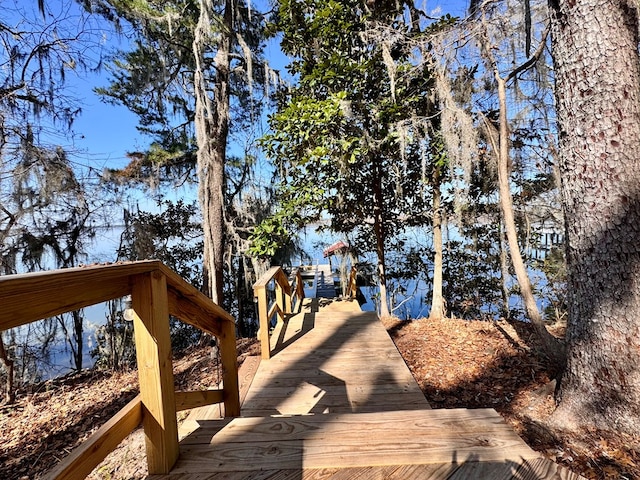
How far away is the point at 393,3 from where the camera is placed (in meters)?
4.89

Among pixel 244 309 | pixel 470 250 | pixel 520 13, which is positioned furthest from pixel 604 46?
pixel 244 309

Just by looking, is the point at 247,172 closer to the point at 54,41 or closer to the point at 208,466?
the point at 54,41

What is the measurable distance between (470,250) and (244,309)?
20.7ft

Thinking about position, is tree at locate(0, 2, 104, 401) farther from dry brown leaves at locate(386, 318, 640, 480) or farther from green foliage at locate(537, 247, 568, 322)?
green foliage at locate(537, 247, 568, 322)

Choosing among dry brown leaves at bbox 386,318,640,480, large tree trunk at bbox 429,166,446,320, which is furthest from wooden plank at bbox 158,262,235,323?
large tree trunk at bbox 429,166,446,320

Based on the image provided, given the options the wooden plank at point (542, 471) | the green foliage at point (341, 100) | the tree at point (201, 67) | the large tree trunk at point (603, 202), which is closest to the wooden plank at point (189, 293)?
the wooden plank at point (542, 471)

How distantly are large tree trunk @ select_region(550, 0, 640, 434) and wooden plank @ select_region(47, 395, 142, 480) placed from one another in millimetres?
2839

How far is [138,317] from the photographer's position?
3.56 feet

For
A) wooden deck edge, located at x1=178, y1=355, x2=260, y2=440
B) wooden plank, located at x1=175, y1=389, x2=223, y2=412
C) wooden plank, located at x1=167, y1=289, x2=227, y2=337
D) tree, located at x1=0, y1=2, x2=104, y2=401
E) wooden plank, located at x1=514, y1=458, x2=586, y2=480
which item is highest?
tree, located at x1=0, y1=2, x2=104, y2=401

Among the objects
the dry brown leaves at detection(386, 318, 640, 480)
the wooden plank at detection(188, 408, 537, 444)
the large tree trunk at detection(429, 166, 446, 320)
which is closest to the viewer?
the wooden plank at detection(188, 408, 537, 444)

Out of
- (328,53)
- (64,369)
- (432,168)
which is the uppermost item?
(328,53)

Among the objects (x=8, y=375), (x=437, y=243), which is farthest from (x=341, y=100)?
(x=8, y=375)

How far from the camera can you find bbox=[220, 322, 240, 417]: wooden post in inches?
70.0

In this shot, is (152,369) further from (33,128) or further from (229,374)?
(33,128)
